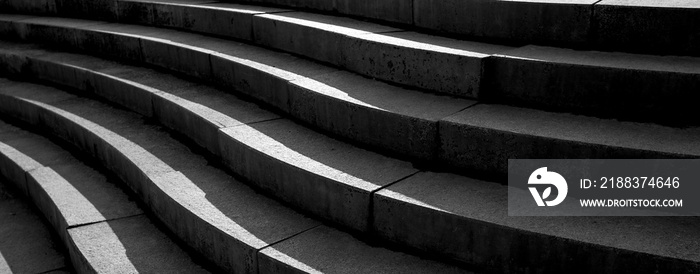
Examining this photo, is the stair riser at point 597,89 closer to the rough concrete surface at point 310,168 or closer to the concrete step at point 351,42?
the concrete step at point 351,42

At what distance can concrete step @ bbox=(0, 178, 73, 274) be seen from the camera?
4.46m

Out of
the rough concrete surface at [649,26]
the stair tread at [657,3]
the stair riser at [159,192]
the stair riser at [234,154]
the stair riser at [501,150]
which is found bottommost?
the stair riser at [159,192]

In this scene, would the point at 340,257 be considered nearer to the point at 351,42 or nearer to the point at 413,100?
the point at 413,100

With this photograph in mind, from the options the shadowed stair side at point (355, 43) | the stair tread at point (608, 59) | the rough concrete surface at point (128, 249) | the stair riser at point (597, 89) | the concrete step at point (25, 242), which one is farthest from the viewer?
the concrete step at point (25, 242)

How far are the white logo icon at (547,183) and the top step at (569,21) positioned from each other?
3.42 ft

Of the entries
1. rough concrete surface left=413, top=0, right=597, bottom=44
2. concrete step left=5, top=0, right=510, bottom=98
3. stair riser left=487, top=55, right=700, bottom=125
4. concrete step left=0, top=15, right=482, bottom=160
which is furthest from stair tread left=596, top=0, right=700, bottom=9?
concrete step left=0, top=15, right=482, bottom=160

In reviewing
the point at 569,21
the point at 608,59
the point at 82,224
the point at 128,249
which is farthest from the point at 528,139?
the point at 82,224

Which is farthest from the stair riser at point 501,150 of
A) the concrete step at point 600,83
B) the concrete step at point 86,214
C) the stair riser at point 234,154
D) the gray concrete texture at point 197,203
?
the concrete step at point 86,214

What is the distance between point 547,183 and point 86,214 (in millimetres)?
3063

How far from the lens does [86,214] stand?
4.41 m

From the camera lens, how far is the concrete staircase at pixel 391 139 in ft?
9.71

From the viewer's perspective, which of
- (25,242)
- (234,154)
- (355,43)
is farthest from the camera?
(25,242)

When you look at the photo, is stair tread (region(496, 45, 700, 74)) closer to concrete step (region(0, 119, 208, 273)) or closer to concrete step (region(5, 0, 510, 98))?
concrete step (region(5, 0, 510, 98))

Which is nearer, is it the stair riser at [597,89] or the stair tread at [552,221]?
the stair tread at [552,221]
